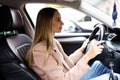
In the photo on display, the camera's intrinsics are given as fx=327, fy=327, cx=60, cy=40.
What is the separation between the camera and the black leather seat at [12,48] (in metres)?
2.33

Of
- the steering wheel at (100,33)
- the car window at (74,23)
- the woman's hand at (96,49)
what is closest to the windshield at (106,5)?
the steering wheel at (100,33)

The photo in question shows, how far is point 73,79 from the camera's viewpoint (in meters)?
2.43

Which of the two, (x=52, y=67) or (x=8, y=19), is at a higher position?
(x=8, y=19)

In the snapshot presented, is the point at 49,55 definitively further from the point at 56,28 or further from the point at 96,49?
the point at 96,49

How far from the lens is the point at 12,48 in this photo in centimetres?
252

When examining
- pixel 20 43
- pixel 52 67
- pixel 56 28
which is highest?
pixel 56 28

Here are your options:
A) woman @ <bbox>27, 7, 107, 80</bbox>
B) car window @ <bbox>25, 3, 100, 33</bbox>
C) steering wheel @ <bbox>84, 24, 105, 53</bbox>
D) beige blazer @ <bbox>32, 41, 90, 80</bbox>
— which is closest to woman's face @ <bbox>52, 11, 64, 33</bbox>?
woman @ <bbox>27, 7, 107, 80</bbox>

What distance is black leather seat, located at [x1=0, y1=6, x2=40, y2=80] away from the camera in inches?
91.6

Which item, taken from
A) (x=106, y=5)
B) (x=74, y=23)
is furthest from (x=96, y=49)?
(x=74, y=23)

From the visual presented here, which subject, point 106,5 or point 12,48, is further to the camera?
point 106,5

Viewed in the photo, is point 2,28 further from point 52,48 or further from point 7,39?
point 52,48

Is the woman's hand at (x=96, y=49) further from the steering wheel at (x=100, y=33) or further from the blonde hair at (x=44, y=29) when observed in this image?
the blonde hair at (x=44, y=29)

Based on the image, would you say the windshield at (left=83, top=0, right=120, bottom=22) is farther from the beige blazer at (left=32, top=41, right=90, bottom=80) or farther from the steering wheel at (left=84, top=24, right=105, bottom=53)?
the beige blazer at (left=32, top=41, right=90, bottom=80)

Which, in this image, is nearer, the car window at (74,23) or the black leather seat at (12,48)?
the black leather seat at (12,48)
